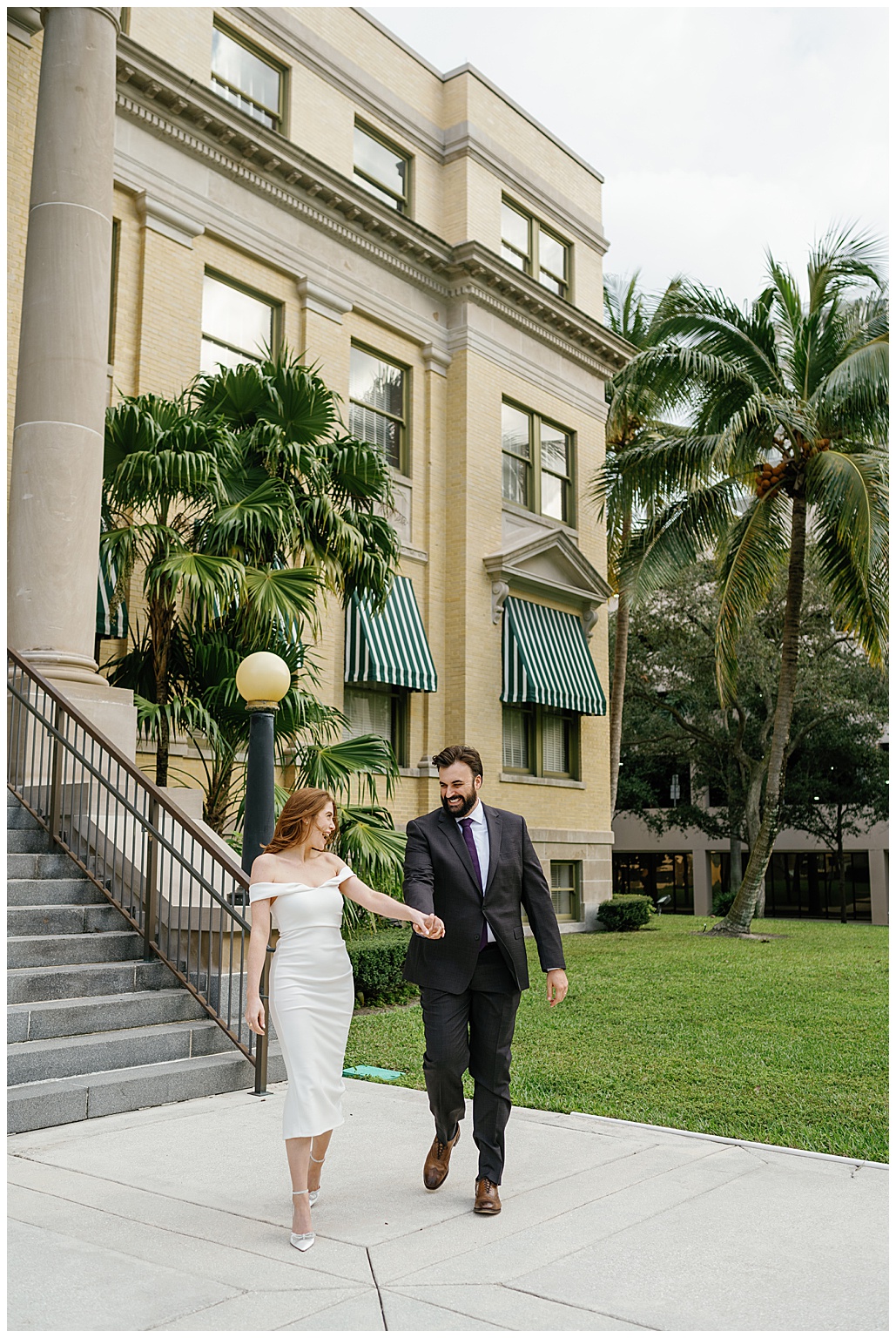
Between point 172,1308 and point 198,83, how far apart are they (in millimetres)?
16789

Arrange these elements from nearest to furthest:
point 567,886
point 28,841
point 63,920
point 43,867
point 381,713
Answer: point 63,920
point 43,867
point 28,841
point 381,713
point 567,886

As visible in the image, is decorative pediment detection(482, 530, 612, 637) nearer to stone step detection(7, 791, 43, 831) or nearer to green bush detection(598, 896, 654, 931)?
green bush detection(598, 896, 654, 931)

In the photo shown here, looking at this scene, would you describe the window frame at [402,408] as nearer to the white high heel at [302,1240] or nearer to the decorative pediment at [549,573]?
the decorative pediment at [549,573]

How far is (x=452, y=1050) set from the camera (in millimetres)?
5152

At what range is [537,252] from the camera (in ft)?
78.5

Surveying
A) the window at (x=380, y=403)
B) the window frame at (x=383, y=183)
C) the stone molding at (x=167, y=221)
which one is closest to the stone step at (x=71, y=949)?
the stone molding at (x=167, y=221)

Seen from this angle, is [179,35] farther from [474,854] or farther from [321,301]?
[474,854]

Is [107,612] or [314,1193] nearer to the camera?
[314,1193]

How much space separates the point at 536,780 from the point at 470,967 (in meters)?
17.0

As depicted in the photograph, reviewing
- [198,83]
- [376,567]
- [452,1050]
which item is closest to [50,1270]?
[452,1050]

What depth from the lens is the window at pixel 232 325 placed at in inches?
685

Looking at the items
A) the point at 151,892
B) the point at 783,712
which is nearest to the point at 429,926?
the point at 151,892

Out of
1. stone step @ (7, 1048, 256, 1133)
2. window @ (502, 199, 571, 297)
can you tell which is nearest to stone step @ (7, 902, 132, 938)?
stone step @ (7, 1048, 256, 1133)

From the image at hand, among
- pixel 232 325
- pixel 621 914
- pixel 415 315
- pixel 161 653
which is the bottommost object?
pixel 621 914
